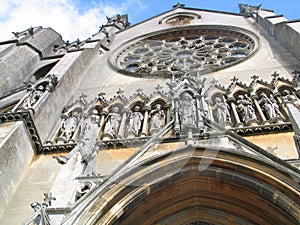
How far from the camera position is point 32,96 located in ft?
30.1

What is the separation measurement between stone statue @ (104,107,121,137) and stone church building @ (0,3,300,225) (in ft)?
0.14

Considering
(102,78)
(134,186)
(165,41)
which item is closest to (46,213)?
(134,186)

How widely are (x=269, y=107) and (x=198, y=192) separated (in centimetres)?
283

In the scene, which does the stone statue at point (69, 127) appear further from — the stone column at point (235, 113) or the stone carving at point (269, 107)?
the stone carving at point (269, 107)

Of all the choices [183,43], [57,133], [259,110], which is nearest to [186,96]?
[259,110]

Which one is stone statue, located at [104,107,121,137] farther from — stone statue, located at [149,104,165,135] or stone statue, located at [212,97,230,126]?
stone statue, located at [212,97,230,126]

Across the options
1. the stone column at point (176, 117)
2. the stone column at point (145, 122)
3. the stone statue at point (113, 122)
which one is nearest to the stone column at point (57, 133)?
the stone statue at point (113, 122)

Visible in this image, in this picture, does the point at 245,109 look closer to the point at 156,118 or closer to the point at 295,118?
the point at 156,118

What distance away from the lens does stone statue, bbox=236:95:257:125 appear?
322 inches

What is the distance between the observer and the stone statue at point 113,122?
8562mm

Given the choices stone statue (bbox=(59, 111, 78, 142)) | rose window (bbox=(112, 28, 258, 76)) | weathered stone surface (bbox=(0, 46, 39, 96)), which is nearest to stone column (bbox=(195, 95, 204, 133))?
stone statue (bbox=(59, 111, 78, 142))

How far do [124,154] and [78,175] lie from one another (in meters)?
1.85

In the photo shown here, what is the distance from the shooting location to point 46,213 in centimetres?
510

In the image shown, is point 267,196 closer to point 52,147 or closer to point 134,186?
point 134,186
